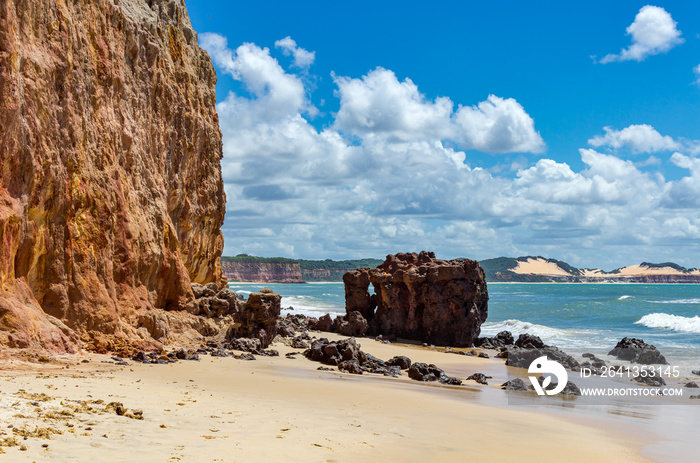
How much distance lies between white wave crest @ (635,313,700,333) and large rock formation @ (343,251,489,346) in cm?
1993

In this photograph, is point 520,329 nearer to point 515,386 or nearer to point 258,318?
point 258,318

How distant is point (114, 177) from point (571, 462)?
12.7 metres

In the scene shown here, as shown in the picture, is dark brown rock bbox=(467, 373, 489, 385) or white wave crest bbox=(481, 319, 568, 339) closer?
dark brown rock bbox=(467, 373, 489, 385)

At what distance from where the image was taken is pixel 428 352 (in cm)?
2731

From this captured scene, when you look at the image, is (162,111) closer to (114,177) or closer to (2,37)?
(114,177)

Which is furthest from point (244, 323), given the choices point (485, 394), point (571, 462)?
point (571, 462)

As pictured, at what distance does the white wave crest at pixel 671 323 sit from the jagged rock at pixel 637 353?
18574 mm

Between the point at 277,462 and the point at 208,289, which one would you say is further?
the point at 208,289

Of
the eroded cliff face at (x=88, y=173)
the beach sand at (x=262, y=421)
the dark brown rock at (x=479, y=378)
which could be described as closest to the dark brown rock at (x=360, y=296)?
the eroded cliff face at (x=88, y=173)

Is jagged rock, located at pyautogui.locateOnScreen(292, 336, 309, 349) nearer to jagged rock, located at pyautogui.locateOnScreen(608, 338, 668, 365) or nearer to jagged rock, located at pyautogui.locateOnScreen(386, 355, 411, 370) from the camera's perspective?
jagged rock, located at pyautogui.locateOnScreen(386, 355, 411, 370)

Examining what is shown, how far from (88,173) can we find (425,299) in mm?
20613

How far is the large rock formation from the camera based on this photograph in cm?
3133

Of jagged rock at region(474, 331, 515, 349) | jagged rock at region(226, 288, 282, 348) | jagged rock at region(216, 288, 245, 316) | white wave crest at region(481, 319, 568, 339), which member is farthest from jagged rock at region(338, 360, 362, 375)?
white wave crest at region(481, 319, 568, 339)

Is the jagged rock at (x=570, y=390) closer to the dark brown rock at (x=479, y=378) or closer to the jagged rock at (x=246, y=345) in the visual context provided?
the dark brown rock at (x=479, y=378)
